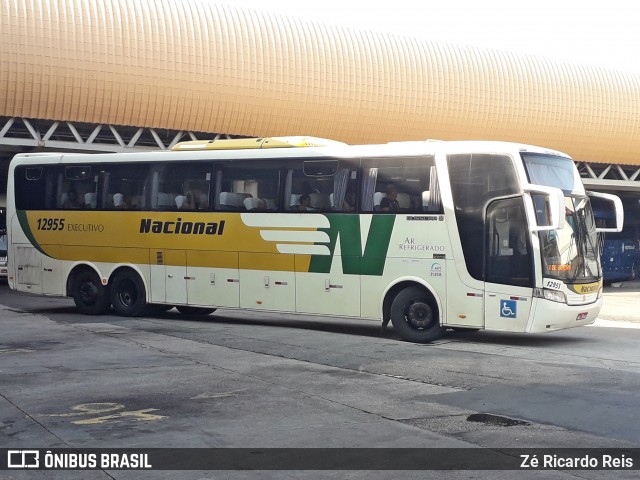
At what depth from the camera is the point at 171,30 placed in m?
39.0

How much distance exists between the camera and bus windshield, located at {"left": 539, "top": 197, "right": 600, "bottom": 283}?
15.8 metres

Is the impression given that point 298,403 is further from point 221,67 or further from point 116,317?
point 221,67

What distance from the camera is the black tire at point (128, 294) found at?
20859mm

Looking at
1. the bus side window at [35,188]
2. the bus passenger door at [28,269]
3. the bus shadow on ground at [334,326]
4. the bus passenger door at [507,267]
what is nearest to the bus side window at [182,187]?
the bus shadow on ground at [334,326]

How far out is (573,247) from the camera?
16.2 m

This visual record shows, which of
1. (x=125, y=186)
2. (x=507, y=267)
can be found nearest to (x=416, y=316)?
(x=507, y=267)

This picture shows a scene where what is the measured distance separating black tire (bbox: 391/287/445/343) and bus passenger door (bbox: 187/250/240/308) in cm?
368

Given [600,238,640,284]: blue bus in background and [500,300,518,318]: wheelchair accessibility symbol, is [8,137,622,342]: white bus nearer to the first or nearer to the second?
[500,300,518,318]: wheelchair accessibility symbol

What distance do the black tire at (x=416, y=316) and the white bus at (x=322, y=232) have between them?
2 centimetres

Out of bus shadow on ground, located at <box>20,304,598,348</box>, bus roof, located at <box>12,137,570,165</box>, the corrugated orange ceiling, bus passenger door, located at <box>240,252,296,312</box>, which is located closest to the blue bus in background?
the corrugated orange ceiling

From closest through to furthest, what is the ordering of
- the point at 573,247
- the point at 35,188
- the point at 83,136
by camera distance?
the point at 573,247 < the point at 35,188 < the point at 83,136

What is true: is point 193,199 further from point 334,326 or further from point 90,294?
point 334,326

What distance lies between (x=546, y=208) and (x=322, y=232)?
4308mm

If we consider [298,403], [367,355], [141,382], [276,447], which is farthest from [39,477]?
[367,355]
